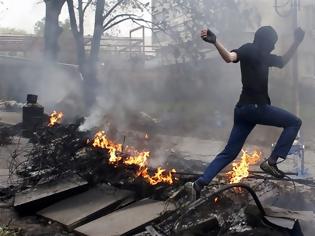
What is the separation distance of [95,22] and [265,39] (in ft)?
48.6

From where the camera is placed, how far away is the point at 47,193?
5.74m

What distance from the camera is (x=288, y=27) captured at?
13516 millimetres

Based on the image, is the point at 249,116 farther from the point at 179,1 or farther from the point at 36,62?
the point at 36,62

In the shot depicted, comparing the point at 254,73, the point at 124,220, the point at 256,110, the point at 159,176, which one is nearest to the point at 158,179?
the point at 159,176

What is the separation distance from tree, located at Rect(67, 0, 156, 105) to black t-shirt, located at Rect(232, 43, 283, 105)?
38.5ft

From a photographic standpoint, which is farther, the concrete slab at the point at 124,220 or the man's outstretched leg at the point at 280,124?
the concrete slab at the point at 124,220

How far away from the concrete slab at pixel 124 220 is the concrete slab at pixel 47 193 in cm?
93

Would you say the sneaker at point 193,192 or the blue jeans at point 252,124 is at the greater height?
the blue jeans at point 252,124

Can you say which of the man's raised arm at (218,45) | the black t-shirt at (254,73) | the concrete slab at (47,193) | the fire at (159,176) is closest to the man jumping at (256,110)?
the black t-shirt at (254,73)

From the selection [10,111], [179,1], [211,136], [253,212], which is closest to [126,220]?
[253,212]

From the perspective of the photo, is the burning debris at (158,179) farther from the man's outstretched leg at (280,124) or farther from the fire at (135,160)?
Answer: the man's outstretched leg at (280,124)

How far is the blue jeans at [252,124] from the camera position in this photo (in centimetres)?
457

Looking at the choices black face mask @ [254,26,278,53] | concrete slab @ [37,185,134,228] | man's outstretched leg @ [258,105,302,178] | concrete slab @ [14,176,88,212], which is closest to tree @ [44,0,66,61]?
concrete slab @ [14,176,88,212]

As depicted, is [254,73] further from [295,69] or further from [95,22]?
[95,22]
